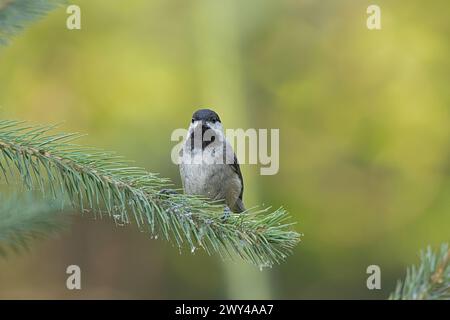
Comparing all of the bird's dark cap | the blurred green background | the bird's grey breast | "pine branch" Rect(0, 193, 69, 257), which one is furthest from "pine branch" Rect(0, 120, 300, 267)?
the blurred green background

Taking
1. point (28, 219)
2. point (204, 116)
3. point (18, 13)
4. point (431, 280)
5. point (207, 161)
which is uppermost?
point (18, 13)

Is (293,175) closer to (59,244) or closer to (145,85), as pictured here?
(145,85)

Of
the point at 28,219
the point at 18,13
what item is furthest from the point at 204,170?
the point at 18,13

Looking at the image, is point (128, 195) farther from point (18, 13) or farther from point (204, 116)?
point (204, 116)

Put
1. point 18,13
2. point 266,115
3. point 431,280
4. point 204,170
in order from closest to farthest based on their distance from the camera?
1. point 431,280
2. point 18,13
3. point 204,170
4. point 266,115

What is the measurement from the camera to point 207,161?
477 centimetres

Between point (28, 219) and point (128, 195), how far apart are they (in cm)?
43

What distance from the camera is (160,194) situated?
2.62 m

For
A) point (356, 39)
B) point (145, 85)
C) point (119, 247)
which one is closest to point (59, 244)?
point (119, 247)

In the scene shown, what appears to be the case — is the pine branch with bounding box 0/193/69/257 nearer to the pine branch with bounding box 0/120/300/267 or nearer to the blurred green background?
the pine branch with bounding box 0/120/300/267

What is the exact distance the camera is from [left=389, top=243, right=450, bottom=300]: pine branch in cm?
169

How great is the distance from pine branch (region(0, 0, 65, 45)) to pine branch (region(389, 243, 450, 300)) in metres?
1.84

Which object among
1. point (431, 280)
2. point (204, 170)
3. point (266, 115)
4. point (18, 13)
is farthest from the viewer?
point (266, 115)

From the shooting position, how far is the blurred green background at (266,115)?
7406 mm
